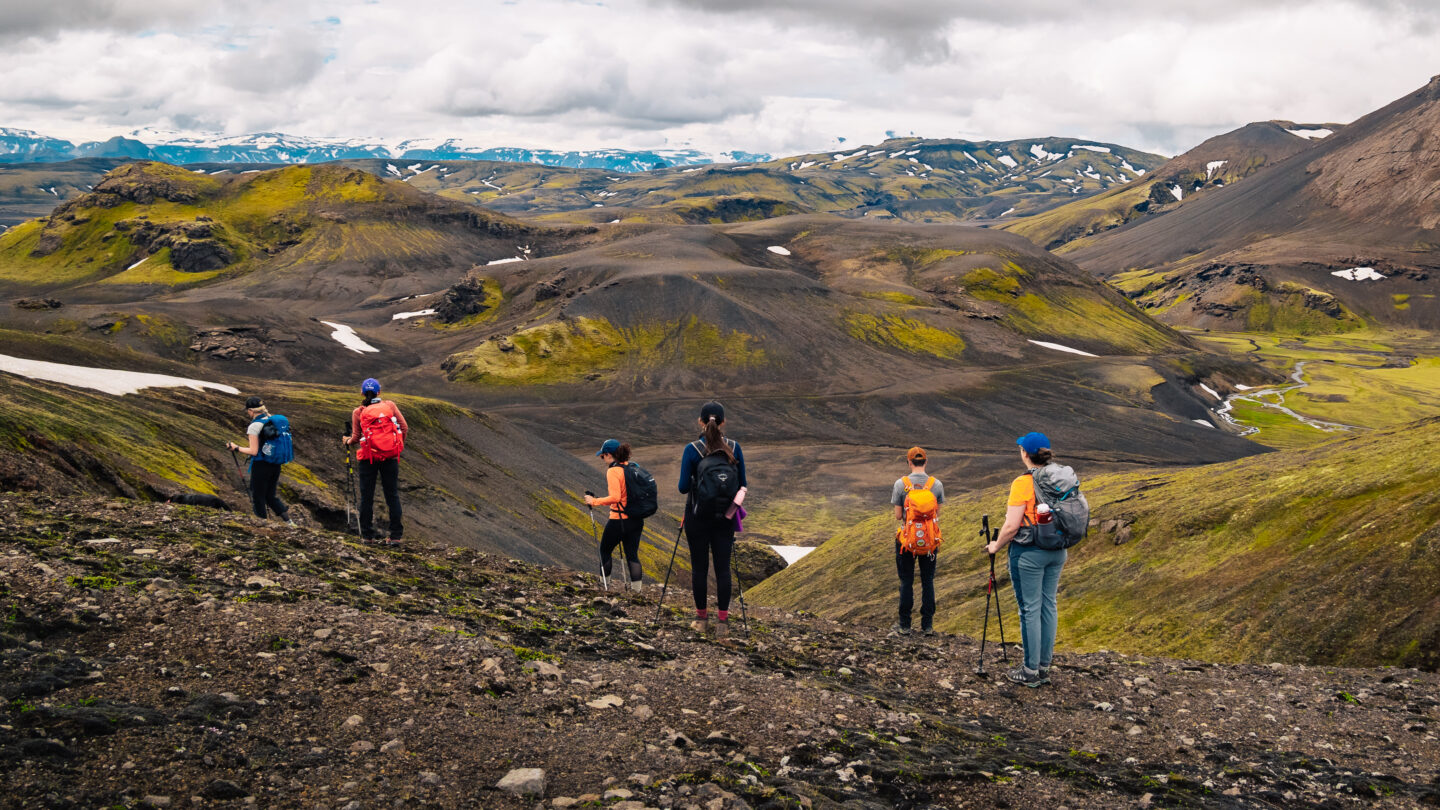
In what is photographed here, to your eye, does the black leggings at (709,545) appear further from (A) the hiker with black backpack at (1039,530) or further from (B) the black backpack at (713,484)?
(A) the hiker with black backpack at (1039,530)

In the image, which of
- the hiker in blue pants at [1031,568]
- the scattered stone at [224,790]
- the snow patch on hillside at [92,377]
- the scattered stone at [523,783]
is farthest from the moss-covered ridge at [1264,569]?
the snow patch on hillside at [92,377]

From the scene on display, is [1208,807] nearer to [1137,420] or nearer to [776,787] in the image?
[776,787]

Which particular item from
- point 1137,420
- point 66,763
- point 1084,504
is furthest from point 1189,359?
point 66,763

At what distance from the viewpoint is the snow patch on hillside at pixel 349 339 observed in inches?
5266

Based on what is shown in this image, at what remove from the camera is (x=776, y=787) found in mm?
7746

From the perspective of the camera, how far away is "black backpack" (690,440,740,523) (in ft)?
39.9

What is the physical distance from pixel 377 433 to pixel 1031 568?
12.2 m

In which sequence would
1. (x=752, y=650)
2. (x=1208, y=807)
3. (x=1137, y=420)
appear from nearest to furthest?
1. (x=1208, y=807)
2. (x=752, y=650)
3. (x=1137, y=420)

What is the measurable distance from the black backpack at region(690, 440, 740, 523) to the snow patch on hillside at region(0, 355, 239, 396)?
25771 mm

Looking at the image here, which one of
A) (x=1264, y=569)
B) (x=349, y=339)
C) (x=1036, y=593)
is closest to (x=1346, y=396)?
(x=1264, y=569)

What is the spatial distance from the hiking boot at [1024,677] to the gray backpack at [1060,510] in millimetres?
2332

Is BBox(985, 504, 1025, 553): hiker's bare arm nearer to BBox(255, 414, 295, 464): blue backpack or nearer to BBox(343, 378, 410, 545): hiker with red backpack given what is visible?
BBox(343, 378, 410, 545): hiker with red backpack

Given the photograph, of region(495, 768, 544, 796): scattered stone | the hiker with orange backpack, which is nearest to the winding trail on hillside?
the hiker with orange backpack

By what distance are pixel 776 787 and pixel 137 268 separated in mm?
229349
